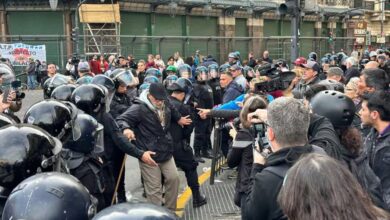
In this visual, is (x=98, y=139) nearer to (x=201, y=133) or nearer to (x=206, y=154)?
(x=201, y=133)

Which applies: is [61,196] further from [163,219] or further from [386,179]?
[386,179]

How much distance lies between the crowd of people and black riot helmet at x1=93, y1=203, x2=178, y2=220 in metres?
0.04

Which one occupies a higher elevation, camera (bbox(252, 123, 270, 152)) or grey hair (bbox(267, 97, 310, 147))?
grey hair (bbox(267, 97, 310, 147))

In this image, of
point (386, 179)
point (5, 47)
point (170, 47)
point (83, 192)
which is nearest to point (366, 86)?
point (386, 179)

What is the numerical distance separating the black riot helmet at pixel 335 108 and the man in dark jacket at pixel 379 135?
0.75 feet

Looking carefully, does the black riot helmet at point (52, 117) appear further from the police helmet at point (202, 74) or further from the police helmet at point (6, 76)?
the police helmet at point (202, 74)

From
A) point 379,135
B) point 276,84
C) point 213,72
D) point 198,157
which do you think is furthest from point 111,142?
point 213,72

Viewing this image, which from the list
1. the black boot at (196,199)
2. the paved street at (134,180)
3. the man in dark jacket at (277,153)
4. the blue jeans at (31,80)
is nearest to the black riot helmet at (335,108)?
the man in dark jacket at (277,153)

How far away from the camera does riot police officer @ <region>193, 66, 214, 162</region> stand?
10359 millimetres

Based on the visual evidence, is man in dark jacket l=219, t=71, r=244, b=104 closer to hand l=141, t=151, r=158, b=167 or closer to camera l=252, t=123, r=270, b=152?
hand l=141, t=151, r=158, b=167

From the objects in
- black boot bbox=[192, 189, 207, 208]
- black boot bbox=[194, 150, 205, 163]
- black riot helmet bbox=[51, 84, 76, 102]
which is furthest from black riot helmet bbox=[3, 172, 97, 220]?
black boot bbox=[194, 150, 205, 163]

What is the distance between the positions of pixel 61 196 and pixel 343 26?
4949cm

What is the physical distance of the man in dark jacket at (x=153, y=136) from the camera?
6254 millimetres

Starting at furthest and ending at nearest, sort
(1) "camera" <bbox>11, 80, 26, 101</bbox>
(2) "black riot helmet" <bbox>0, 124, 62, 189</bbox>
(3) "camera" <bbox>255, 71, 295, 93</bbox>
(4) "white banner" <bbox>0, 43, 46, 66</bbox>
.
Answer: (4) "white banner" <bbox>0, 43, 46, 66</bbox> < (1) "camera" <bbox>11, 80, 26, 101</bbox> < (3) "camera" <bbox>255, 71, 295, 93</bbox> < (2) "black riot helmet" <bbox>0, 124, 62, 189</bbox>
